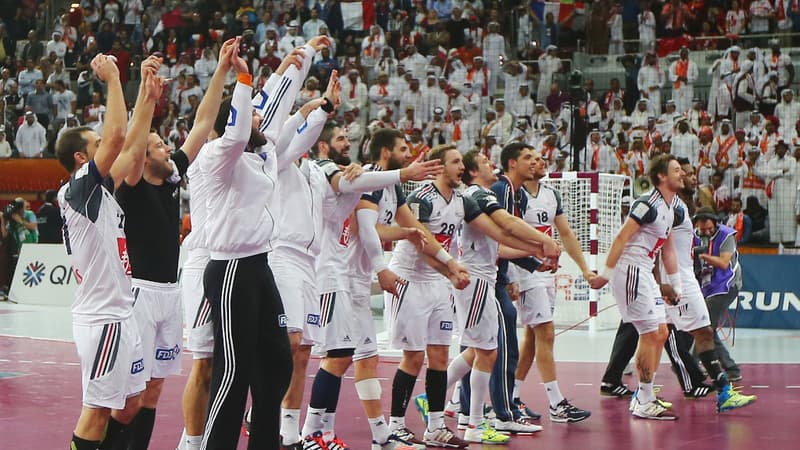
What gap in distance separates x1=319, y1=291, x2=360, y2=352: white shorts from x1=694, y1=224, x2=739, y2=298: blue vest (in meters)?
5.65

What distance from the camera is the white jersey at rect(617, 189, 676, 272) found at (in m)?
9.53

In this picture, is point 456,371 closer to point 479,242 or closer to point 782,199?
point 479,242

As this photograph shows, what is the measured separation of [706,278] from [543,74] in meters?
12.1

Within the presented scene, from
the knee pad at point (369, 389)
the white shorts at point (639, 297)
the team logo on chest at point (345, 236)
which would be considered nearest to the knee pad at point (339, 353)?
the knee pad at point (369, 389)

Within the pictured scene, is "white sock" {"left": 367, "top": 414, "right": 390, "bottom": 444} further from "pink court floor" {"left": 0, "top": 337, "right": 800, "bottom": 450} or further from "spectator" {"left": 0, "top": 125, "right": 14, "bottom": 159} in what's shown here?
"spectator" {"left": 0, "top": 125, "right": 14, "bottom": 159}

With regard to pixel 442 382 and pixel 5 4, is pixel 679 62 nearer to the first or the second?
pixel 442 382

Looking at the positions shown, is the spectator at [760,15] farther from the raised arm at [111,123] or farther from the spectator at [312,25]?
the raised arm at [111,123]

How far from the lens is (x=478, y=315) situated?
829 centimetres

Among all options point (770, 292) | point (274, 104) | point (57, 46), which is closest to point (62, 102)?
point (57, 46)

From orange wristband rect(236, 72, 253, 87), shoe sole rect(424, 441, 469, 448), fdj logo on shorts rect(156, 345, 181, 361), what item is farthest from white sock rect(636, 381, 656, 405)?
orange wristband rect(236, 72, 253, 87)

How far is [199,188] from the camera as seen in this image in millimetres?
6609

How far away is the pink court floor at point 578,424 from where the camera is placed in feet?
27.3

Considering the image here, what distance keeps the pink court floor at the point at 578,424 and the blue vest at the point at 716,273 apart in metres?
0.98

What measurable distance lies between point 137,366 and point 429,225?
3.04m
